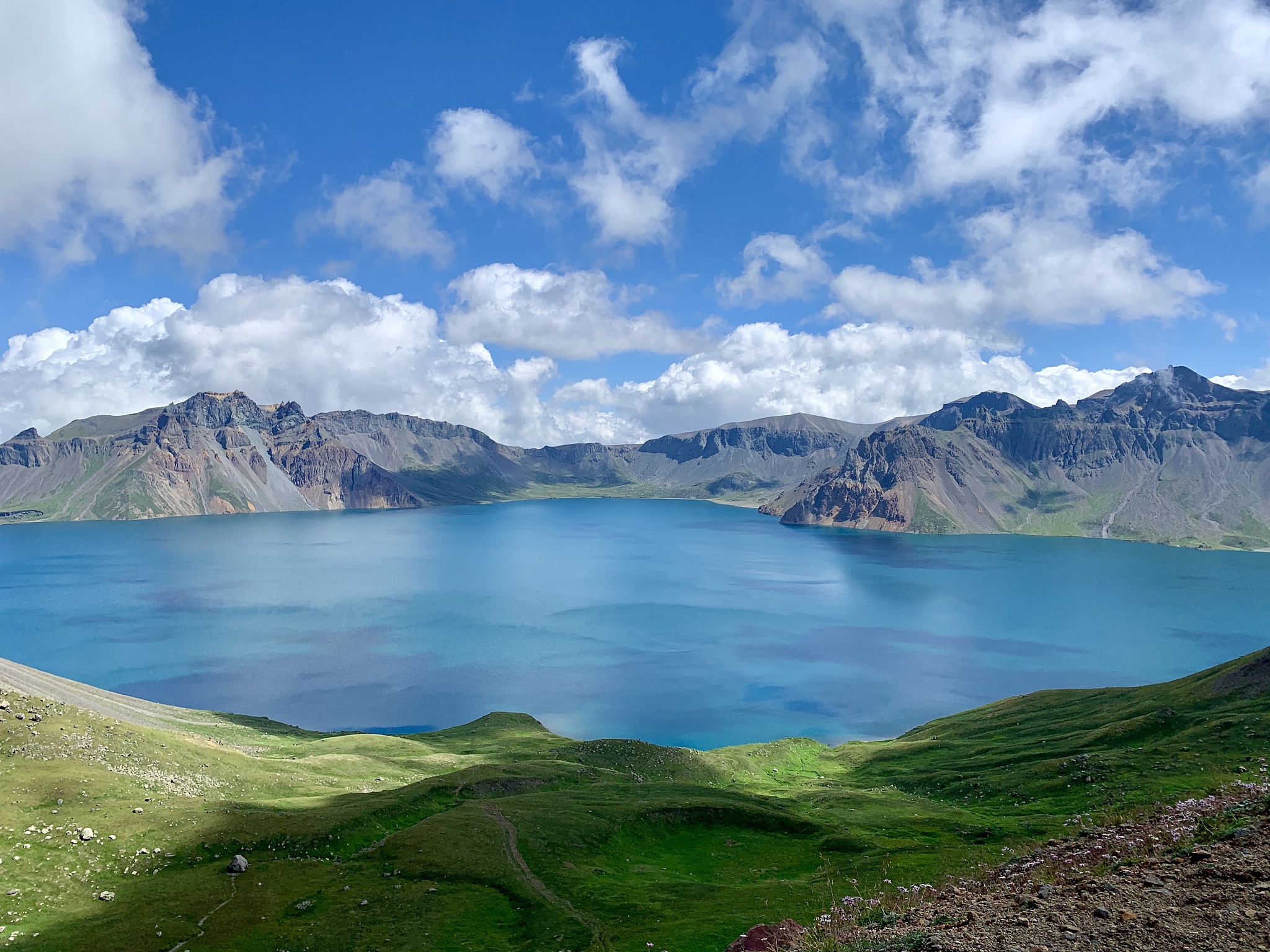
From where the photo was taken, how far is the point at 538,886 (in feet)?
145

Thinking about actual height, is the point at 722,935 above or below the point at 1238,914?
below

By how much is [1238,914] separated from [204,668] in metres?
187

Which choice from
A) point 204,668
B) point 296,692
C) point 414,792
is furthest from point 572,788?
point 204,668

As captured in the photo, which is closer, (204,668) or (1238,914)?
(1238,914)

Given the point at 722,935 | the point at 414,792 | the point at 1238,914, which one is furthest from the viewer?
the point at 414,792

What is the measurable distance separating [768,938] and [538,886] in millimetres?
25823

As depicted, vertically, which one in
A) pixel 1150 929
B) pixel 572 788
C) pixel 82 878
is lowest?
pixel 572 788

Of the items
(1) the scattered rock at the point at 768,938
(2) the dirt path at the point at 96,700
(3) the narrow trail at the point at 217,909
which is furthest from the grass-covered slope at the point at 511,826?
(1) the scattered rock at the point at 768,938

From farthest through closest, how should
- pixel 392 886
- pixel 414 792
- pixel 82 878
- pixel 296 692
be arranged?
1. pixel 296 692
2. pixel 414 792
3. pixel 392 886
4. pixel 82 878

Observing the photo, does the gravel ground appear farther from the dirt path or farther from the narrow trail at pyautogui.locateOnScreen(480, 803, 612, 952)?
the dirt path

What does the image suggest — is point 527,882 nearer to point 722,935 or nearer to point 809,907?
point 722,935

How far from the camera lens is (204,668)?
527 ft

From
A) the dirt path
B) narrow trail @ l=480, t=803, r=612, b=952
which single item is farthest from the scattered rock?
the dirt path

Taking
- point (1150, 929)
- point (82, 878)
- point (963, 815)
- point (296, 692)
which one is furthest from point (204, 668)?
point (1150, 929)
